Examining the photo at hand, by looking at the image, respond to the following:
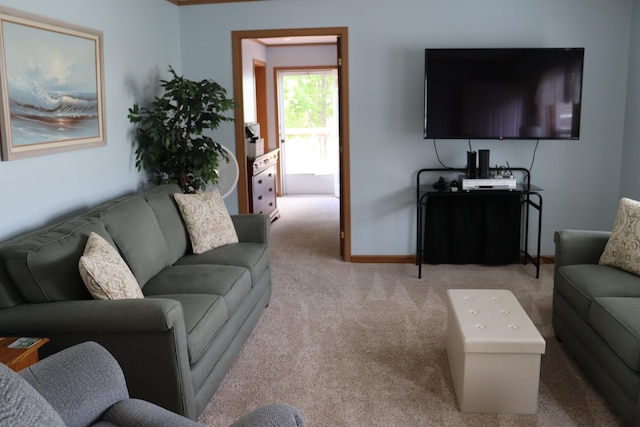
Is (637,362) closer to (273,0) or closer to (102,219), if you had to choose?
(102,219)

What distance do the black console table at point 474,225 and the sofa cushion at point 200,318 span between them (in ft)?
8.39

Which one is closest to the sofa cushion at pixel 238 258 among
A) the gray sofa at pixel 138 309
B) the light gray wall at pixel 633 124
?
the gray sofa at pixel 138 309

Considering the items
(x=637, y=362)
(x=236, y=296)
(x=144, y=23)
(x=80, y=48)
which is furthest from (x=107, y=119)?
(x=637, y=362)

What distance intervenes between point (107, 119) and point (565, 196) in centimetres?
379

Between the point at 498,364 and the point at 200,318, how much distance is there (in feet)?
4.60

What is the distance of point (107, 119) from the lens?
409cm

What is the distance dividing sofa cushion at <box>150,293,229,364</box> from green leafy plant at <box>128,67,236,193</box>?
1706 mm

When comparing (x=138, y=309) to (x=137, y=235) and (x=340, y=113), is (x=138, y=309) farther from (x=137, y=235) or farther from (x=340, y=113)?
(x=340, y=113)

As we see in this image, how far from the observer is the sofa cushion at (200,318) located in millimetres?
2670

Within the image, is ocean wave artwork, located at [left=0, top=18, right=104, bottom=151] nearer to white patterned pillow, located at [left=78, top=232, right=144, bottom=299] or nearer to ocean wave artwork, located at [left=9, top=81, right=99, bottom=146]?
ocean wave artwork, located at [left=9, top=81, right=99, bottom=146]

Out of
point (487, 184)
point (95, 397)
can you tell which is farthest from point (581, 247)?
point (95, 397)

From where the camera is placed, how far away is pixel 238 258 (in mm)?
3801

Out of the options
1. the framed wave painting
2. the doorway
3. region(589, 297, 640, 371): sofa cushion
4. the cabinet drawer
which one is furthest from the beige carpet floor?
the doorway

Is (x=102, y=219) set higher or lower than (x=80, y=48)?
lower
